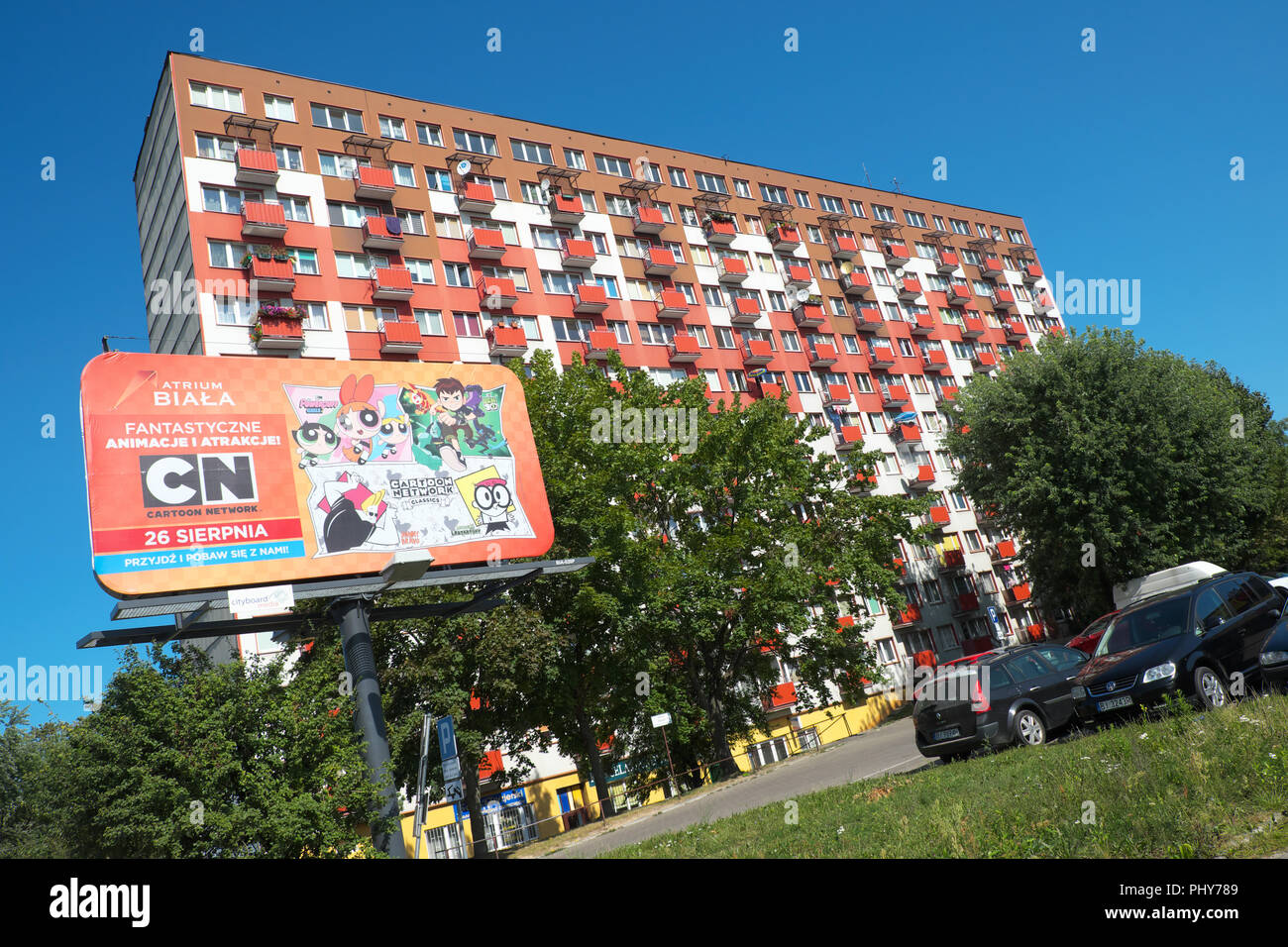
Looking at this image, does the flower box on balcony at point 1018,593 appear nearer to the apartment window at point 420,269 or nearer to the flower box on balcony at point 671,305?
the flower box on balcony at point 671,305

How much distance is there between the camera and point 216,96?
39938 mm

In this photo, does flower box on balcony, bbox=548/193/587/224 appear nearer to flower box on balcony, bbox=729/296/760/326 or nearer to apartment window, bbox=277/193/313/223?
flower box on balcony, bbox=729/296/760/326

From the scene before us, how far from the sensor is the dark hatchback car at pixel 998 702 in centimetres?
1337

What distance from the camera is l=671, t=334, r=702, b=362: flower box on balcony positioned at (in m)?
50.7

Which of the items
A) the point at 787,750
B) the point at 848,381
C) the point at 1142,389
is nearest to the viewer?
the point at 1142,389

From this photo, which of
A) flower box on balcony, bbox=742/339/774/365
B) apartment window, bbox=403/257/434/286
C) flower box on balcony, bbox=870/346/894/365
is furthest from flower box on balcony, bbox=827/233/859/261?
apartment window, bbox=403/257/434/286

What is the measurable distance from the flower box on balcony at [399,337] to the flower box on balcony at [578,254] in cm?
1122

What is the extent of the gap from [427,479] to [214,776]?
24.6 ft

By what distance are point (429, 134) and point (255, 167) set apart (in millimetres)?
11327

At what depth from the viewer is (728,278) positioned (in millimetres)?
55812

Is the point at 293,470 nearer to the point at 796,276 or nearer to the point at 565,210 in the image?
the point at 565,210

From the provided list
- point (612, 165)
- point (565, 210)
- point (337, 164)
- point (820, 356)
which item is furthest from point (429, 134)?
point (820, 356)
